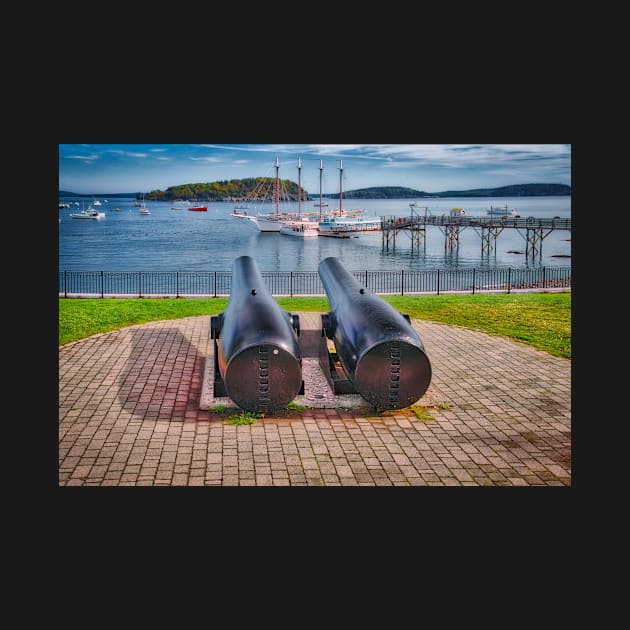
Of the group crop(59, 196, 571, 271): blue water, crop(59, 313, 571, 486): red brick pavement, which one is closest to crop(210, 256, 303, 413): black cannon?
crop(59, 313, 571, 486): red brick pavement

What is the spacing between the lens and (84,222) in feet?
488

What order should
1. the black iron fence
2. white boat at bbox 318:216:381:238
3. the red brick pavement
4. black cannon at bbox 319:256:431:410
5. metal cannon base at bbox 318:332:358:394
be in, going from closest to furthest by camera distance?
1. the red brick pavement
2. black cannon at bbox 319:256:431:410
3. metal cannon base at bbox 318:332:358:394
4. the black iron fence
5. white boat at bbox 318:216:381:238

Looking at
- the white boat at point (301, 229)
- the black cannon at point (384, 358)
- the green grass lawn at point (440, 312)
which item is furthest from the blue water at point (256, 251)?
the black cannon at point (384, 358)

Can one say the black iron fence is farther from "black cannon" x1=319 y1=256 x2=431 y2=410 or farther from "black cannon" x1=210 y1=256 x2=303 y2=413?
"black cannon" x1=210 y1=256 x2=303 y2=413

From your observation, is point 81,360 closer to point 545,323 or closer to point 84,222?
point 545,323

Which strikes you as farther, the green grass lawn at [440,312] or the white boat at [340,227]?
the white boat at [340,227]

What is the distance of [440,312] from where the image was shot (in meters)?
21.8

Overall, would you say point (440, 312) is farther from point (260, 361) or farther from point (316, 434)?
point (260, 361)

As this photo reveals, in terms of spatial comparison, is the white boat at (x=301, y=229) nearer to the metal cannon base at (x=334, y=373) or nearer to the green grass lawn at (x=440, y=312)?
the green grass lawn at (x=440, y=312)

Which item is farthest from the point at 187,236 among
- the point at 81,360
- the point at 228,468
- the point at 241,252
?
the point at 228,468

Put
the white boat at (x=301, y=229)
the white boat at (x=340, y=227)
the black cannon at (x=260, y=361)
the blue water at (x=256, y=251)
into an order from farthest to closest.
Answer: the white boat at (x=301, y=229) → the white boat at (x=340, y=227) → the blue water at (x=256, y=251) → the black cannon at (x=260, y=361)

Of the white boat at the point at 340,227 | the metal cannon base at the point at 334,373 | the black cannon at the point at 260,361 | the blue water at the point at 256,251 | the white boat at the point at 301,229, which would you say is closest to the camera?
the black cannon at the point at 260,361

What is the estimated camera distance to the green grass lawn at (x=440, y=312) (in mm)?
18328

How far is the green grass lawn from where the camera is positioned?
60.1ft
